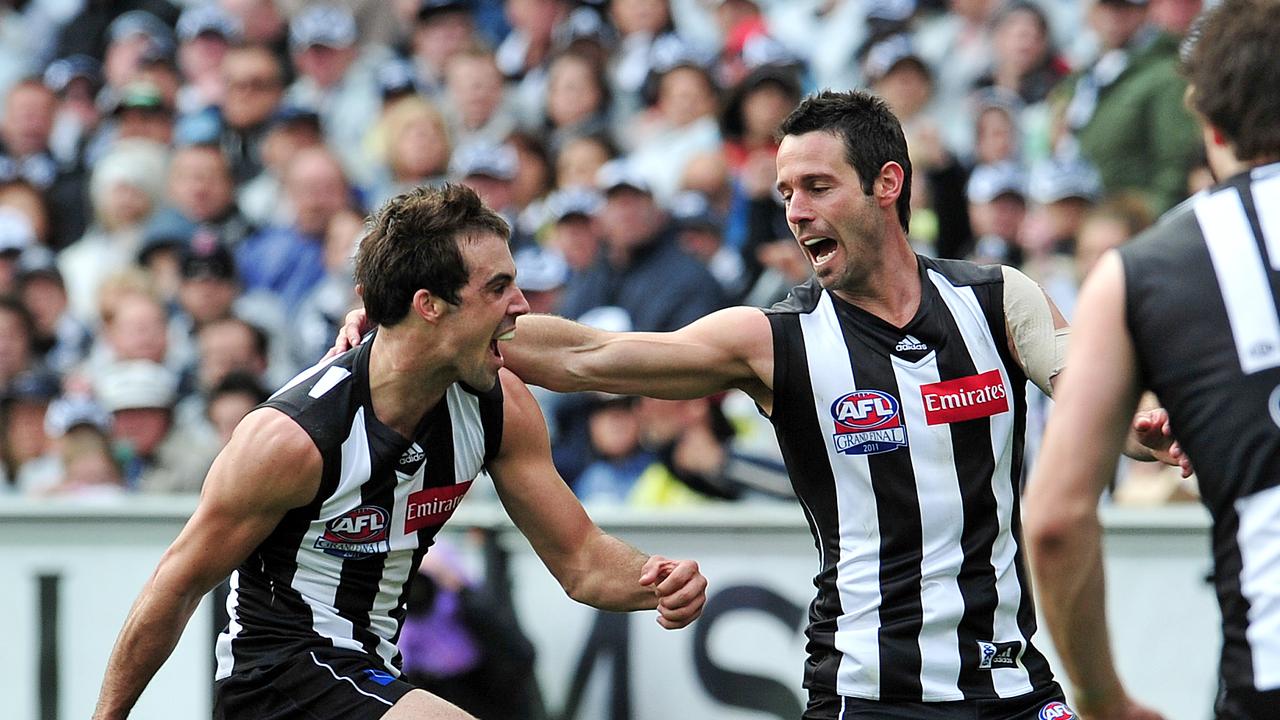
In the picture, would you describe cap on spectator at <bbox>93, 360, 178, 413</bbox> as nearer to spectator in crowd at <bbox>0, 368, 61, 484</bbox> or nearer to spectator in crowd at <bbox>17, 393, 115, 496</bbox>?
spectator in crowd at <bbox>17, 393, 115, 496</bbox>

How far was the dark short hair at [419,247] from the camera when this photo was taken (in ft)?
14.9

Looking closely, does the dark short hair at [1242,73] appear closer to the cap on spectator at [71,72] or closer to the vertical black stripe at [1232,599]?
the vertical black stripe at [1232,599]

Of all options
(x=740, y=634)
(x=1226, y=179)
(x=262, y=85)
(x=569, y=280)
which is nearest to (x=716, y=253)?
(x=569, y=280)

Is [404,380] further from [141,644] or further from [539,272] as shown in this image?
[539,272]

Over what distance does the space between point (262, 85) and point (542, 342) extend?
24.0ft

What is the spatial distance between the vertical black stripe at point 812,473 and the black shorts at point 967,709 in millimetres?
88

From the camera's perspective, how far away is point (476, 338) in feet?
14.9

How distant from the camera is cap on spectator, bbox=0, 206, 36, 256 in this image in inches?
422

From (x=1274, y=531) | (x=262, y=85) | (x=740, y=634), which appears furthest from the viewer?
(x=262, y=85)

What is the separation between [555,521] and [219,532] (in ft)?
3.33

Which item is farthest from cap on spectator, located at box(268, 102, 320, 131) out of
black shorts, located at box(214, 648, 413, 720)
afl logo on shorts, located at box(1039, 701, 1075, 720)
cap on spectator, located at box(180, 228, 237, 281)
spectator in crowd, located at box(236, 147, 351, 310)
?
afl logo on shorts, located at box(1039, 701, 1075, 720)

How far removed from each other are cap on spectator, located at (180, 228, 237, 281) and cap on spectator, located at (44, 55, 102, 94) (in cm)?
344

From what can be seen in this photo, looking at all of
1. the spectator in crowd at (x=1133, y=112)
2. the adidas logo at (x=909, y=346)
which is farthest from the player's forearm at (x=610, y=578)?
the spectator in crowd at (x=1133, y=112)

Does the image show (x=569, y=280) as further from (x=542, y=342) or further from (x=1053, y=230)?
(x=542, y=342)
